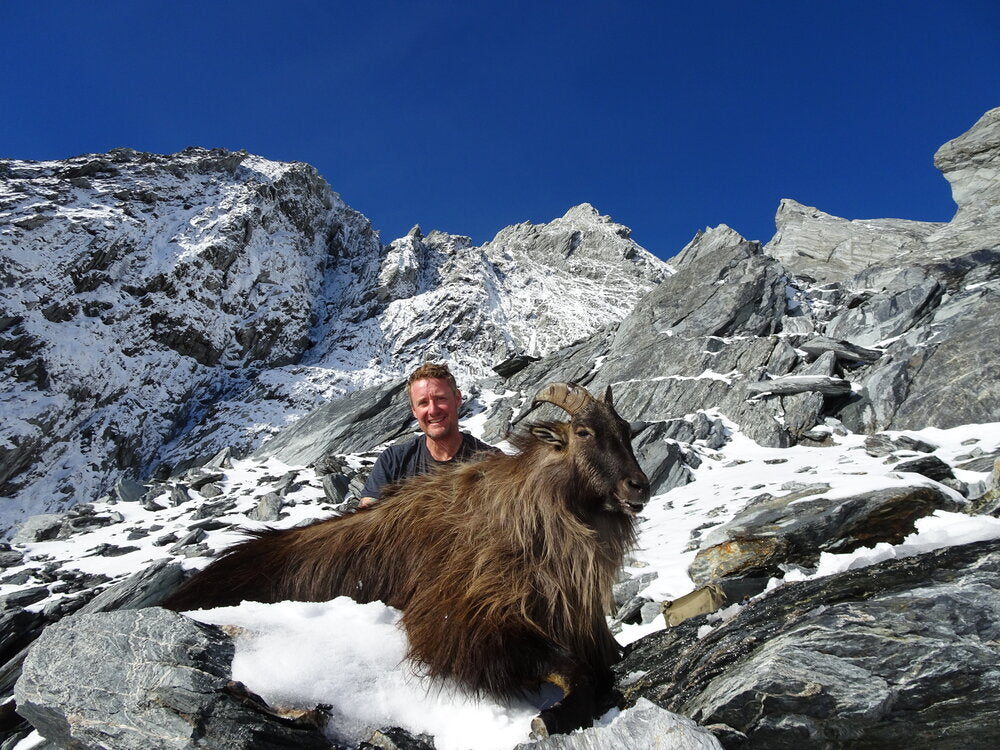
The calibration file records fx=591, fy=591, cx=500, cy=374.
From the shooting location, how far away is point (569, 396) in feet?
12.3

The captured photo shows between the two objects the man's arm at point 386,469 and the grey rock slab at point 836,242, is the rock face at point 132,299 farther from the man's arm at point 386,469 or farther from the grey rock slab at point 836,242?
the grey rock slab at point 836,242

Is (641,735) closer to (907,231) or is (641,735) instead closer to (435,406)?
(435,406)

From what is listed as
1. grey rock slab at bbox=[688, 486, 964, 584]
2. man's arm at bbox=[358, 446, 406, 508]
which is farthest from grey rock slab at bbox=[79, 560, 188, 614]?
grey rock slab at bbox=[688, 486, 964, 584]

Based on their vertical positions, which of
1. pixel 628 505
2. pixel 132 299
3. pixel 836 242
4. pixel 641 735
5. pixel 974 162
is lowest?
pixel 641 735

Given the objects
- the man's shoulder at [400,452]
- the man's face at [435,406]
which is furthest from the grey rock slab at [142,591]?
the man's face at [435,406]

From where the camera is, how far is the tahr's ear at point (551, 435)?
11.7ft

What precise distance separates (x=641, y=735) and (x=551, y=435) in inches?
67.1

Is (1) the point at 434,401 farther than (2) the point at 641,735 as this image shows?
Yes

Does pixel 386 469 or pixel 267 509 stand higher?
pixel 267 509

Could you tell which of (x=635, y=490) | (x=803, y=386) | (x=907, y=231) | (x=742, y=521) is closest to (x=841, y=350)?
(x=803, y=386)

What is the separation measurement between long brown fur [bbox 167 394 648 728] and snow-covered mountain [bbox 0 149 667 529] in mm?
30220

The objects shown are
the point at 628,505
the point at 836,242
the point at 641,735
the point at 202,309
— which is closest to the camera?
the point at 641,735

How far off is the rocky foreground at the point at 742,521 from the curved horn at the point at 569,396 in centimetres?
28

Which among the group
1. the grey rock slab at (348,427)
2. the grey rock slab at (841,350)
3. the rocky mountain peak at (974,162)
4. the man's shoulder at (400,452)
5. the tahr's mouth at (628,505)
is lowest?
the tahr's mouth at (628,505)
